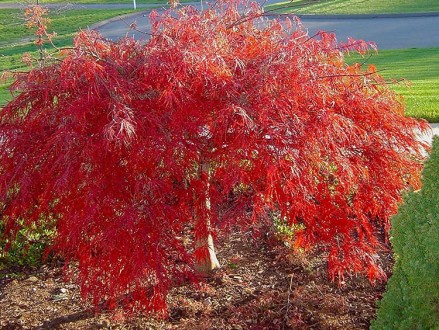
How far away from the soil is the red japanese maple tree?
18.2 inches

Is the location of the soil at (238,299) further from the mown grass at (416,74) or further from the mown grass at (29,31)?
the mown grass at (29,31)

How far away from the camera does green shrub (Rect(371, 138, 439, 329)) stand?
2.60 meters

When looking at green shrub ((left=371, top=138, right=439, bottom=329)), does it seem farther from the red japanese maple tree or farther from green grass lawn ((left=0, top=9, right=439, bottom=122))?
green grass lawn ((left=0, top=9, right=439, bottom=122))

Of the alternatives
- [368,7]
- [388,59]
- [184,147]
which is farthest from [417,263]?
[368,7]

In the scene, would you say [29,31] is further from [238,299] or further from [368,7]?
[238,299]

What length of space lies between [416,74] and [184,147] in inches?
431

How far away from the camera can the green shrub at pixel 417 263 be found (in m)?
2.60

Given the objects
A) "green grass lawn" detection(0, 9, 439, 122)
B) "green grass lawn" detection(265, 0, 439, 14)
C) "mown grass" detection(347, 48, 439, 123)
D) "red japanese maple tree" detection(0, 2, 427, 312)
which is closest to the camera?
"red japanese maple tree" detection(0, 2, 427, 312)

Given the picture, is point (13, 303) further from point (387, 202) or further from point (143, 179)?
point (387, 202)

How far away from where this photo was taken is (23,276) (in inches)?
180

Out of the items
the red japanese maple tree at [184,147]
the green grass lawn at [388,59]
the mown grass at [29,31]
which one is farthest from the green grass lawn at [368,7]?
the red japanese maple tree at [184,147]

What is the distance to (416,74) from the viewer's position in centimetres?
1299

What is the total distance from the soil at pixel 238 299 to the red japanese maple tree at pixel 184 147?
1.51 feet

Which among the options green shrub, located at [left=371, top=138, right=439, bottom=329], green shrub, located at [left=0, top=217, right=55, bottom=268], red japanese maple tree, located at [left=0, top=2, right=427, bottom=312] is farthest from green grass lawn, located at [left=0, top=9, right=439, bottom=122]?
green shrub, located at [left=0, top=217, right=55, bottom=268]
